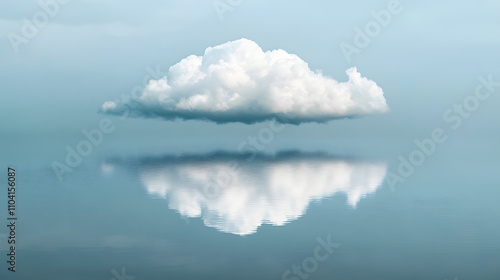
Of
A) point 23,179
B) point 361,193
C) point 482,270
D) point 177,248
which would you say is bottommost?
point 482,270

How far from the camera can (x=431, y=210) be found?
75.4 metres

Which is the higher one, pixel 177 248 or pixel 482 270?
pixel 177 248

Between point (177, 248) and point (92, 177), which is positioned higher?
point (92, 177)

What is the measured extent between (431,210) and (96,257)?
50.9 m

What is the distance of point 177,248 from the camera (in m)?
50.8

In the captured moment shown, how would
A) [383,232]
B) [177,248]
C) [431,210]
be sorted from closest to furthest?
[177,248] → [383,232] → [431,210]

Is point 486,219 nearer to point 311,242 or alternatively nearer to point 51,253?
point 311,242

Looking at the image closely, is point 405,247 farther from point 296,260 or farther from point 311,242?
point 296,260

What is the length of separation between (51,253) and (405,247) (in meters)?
35.4

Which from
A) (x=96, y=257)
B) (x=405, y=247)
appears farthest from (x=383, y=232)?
(x=96, y=257)

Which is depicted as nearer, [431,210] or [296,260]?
[296,260]

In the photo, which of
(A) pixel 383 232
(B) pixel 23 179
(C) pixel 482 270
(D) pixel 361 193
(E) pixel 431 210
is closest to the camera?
(C) pixel 482 270

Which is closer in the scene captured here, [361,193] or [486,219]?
[486,219]

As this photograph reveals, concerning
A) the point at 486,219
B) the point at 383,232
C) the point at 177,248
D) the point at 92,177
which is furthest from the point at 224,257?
the point at 92,177
